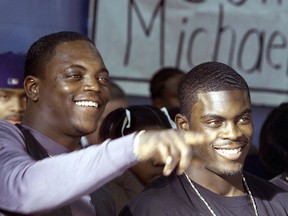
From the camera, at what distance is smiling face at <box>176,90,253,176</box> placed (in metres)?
3.22

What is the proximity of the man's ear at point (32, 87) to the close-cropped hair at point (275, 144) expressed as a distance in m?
1.28

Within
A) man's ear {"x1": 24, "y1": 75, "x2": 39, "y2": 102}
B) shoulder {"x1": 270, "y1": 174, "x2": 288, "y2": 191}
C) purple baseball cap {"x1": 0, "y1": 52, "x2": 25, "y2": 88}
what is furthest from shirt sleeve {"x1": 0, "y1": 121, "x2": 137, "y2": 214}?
shoulder {"x1": 270, "y1": 174, "x2": 288, "y2": 191}

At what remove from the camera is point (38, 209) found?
2.45 m

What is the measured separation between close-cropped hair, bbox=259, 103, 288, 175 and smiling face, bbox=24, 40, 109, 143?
3.76 ft

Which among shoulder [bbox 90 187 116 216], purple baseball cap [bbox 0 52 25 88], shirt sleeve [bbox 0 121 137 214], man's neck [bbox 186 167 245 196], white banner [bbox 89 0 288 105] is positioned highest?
shirt sleeve [bbox 0 121 137 214]

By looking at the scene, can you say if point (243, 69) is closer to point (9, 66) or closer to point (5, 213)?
point (9, 66)

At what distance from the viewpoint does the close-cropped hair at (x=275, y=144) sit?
4.02 m

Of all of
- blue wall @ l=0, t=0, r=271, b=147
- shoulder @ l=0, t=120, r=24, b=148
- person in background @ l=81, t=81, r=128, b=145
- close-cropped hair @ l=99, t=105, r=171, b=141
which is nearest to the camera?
shoulder @ l=0, t=120, r=24, b=148

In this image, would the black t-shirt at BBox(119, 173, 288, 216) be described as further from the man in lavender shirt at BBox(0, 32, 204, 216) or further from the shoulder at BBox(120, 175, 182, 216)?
the man in lavender shirt at BBox(0, 32, 204, 216)

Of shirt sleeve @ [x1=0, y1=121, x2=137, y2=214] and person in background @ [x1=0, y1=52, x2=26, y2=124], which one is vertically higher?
shirt sleeve @ [x1=0, y1=121, x2=137, y2=214]

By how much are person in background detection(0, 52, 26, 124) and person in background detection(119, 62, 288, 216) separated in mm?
777

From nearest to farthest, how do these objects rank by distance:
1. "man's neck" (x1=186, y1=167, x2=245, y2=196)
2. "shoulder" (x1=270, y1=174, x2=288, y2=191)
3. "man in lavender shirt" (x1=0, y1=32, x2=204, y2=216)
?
1. "man in lavender shirt" (x1=0, y1=32, x2=204, y2=216)
2. "man's neck" (x1=186, y1=167, x2=245, y2=196)
3. "shoulder" (x1=270, y1=174, x2=288, y2=191)

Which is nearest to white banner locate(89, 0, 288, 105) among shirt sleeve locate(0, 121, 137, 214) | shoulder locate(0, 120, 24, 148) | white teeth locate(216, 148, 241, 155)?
white teeth locate(216, 148, 241, 155)

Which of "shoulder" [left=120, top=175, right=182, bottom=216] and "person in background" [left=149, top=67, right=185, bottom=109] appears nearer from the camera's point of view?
"shoulder" [left=120, top=175, right=182, bottom=216]
